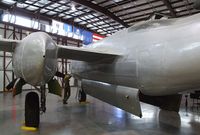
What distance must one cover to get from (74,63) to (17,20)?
9.23 metres

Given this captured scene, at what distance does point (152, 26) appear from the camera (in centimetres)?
384

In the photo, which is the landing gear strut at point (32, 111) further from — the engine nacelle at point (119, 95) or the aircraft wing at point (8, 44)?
the engine nacelle at point (119, 95)

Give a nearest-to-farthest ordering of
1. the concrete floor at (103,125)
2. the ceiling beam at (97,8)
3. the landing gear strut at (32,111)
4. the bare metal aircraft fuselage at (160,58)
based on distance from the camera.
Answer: the bare metal aircraft fuselage at (160,58)
the concrete floor at (103,125)
the landing gear strut at (32,111)
the ceiling beam at (97,8)

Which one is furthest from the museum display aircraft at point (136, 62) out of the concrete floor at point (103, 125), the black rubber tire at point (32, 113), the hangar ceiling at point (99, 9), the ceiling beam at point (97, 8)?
the ceiling beam at point (97, 8)

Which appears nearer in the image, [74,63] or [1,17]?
[74,63]

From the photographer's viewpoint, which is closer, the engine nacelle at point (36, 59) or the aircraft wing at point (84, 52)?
the engine nacelle at point (36, 59)

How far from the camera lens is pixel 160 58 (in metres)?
3.25

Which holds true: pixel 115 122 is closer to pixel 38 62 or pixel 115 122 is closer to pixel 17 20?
pixel 38 62

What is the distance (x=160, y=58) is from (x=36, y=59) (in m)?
2.14

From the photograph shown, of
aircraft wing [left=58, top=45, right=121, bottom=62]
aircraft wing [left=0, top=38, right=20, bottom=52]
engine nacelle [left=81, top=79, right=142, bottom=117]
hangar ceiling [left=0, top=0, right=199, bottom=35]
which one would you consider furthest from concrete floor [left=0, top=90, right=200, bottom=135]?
hangar ceiling [left=0, top=0, right=199, bottom=35]

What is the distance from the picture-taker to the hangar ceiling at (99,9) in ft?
39.9

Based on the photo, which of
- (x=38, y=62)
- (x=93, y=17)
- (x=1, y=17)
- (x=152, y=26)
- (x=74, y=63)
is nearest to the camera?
(x=38, y=62)

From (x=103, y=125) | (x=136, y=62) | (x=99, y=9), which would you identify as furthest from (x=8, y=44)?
(x=99, y=9)

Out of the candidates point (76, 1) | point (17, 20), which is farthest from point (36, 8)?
point (76, 1)
